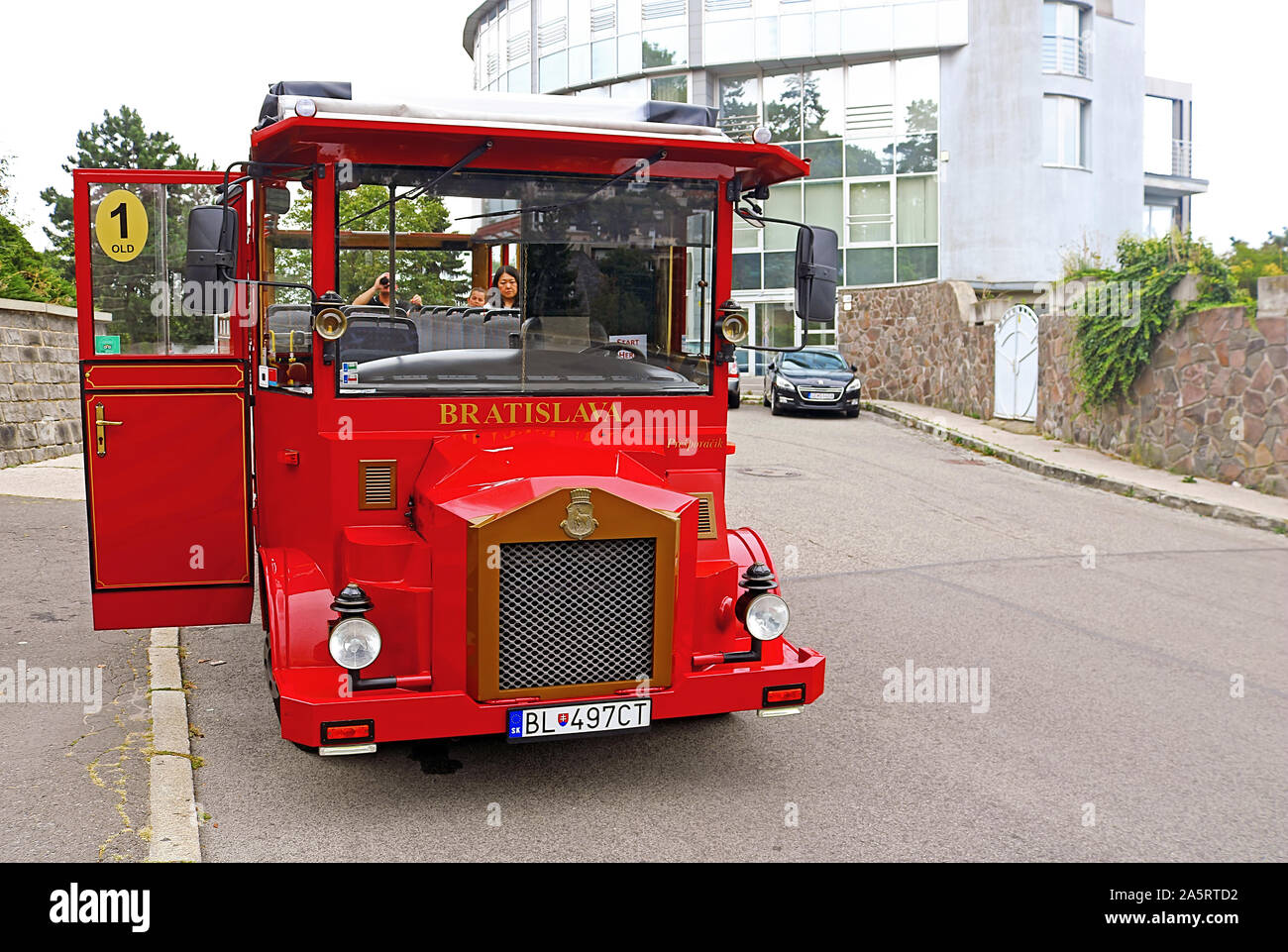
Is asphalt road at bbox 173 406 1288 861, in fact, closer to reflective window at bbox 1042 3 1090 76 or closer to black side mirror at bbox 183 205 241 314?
black side mirror at bbox 183 205 241 314

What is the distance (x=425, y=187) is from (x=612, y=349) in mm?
1104

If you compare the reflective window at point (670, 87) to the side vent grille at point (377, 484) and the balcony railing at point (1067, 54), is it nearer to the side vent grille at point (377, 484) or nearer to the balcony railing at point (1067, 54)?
the balcony railing at point (1067, 54)

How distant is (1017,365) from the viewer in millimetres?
22391

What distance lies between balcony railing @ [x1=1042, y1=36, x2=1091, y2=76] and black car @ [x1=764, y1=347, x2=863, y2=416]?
1322cm

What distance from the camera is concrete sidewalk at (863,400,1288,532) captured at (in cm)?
1352

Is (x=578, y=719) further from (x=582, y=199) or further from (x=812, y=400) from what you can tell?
(x=812, y=400)

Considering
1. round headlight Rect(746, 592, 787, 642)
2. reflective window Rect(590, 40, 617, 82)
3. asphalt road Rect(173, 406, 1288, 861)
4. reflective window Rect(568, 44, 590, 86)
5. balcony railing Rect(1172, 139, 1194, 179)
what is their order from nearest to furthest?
asphalt road Rect(173, 406, 1288, 861)
round headlight Rect(746, 592, 787, 642)
reflective window Rect(590, 40, 617, 82)
reflective window Rect(568, 44, 590, 86)
balcony railing Rect(1172, 139, 1194, 179)

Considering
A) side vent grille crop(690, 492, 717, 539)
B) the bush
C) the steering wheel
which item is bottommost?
side vent grille crop(690, 492, 717, 539)

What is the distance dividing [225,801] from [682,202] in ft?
10.7

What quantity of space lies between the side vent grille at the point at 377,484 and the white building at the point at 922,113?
91.9ft

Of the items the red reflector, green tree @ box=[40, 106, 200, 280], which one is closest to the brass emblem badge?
the red reflector

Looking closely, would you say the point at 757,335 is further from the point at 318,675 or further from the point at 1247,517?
the point at 318,675

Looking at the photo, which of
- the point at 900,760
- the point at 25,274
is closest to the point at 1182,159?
the point at 25,274

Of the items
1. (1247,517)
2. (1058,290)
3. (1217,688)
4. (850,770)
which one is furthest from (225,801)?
(1058,290)
